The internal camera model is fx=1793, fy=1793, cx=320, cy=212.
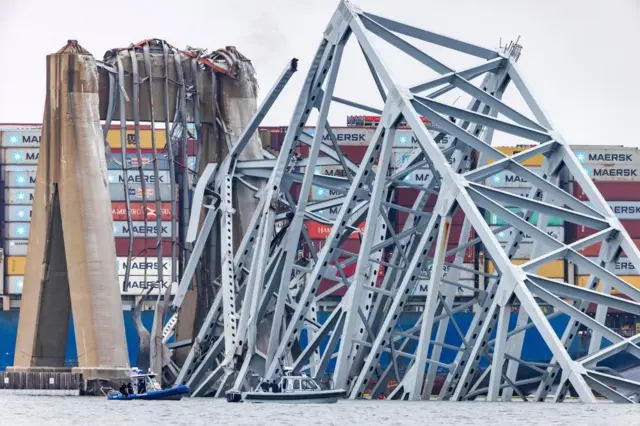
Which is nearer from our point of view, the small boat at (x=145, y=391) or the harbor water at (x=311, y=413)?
the harbor water at (x=311, y=413)

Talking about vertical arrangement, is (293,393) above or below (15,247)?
below

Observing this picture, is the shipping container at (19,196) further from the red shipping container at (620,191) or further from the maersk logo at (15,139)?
the red shipping container at (620,191)

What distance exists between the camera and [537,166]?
128000mm

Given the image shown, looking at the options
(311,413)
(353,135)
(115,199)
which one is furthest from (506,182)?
(311,413)

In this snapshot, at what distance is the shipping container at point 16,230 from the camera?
12694 cm

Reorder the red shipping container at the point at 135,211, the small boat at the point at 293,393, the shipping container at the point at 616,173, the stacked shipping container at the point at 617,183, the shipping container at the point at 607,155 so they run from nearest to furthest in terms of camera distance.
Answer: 1. the small boat at the point at 293,393
2. the red shipping container at the point at 135,211
3. the stacked shipping container at the point at 617,183
4. the shipping container at the point at 607,155
5. the shipping container at the point at 616,173

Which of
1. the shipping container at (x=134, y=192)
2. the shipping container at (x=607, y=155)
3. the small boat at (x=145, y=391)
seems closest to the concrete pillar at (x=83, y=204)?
the small boat at (x=145, y=391)

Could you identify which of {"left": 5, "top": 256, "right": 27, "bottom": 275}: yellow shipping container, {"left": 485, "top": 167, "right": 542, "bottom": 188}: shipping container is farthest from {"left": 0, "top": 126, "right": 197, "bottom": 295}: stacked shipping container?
{"left": 485, "top": 167, "right": 542, "bottom": 188}: shipping container

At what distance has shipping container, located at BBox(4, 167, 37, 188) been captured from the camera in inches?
5049

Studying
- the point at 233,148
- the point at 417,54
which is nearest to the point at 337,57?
the point at 417,54

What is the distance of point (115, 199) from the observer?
122 meters

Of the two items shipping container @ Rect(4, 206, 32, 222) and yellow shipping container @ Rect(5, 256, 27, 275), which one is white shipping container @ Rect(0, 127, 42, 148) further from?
yellow shipping container @ Rect(5, 256, 27, 275)

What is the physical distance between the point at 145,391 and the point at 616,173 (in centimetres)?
6876

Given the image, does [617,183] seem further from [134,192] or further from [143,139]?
[134,192]
